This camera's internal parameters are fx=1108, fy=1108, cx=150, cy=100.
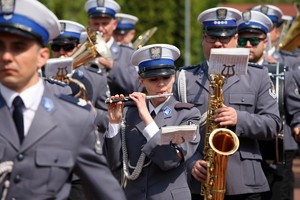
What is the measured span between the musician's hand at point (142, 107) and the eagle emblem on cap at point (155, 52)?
15.3 inches

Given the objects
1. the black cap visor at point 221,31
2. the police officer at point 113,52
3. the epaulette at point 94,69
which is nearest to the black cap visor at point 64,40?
the epaulette at point 94,69

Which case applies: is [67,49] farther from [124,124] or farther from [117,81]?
[124,124]

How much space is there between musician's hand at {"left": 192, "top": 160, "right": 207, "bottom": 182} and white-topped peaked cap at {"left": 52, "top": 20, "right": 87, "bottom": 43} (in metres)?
2.56

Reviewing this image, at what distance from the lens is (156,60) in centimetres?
770

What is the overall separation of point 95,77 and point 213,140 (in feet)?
9.50

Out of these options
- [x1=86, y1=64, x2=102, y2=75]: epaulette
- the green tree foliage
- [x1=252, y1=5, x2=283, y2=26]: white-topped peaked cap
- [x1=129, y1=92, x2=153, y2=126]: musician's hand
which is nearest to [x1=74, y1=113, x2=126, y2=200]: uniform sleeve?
[x1=129, y1=92, x2=153, y2=126]: musician's hand

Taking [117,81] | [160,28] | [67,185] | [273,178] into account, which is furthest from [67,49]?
[160,28]

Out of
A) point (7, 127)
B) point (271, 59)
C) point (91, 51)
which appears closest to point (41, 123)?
point (7, 127)

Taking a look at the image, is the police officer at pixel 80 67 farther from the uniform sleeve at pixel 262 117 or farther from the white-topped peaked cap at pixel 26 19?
the white-topped peaked cap at pixel 26 19

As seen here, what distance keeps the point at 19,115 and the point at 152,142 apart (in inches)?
81.0

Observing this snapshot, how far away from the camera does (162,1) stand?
35188 millimetres

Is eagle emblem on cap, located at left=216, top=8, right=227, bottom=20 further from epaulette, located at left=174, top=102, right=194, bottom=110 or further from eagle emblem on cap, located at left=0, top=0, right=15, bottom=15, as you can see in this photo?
eagle emblem on cap, located at left=0, top=0, right=15, bottom=15

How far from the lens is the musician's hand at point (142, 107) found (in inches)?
290

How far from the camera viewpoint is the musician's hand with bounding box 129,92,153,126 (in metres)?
7.37
